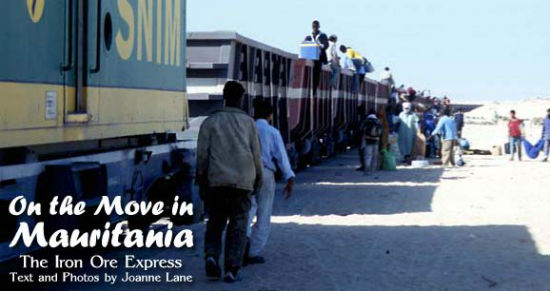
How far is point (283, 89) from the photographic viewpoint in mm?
21328

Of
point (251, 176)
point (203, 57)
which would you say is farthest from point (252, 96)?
point (251, 176)

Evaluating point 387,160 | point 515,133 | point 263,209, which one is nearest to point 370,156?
point 387,160

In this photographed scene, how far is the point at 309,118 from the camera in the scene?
24.7m

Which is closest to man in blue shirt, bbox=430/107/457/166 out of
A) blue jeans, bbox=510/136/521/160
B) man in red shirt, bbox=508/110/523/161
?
man in red shirt, bbox=508/110/523/161

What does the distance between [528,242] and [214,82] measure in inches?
224

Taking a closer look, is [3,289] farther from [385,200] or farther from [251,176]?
[385,200]

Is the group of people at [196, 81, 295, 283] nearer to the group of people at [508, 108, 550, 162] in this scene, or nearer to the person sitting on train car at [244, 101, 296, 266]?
the person sitting on train car at [244, 101, 296, 266]

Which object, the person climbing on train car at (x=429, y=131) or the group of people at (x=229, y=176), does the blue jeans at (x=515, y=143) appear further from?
the group of people at (x=229, y=176)

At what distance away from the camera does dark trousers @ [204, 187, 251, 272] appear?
8828mm

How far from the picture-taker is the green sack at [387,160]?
25669 millimetres

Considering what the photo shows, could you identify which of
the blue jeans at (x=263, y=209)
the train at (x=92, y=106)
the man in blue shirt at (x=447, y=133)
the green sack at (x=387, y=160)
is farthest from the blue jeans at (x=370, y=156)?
the blue jeans at (x=263, y=209)

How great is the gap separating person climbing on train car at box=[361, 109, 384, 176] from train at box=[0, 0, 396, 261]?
9.24m

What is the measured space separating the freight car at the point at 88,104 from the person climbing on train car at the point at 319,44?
12014 mm

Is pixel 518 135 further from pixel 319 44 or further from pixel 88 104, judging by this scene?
pixel 88 104
